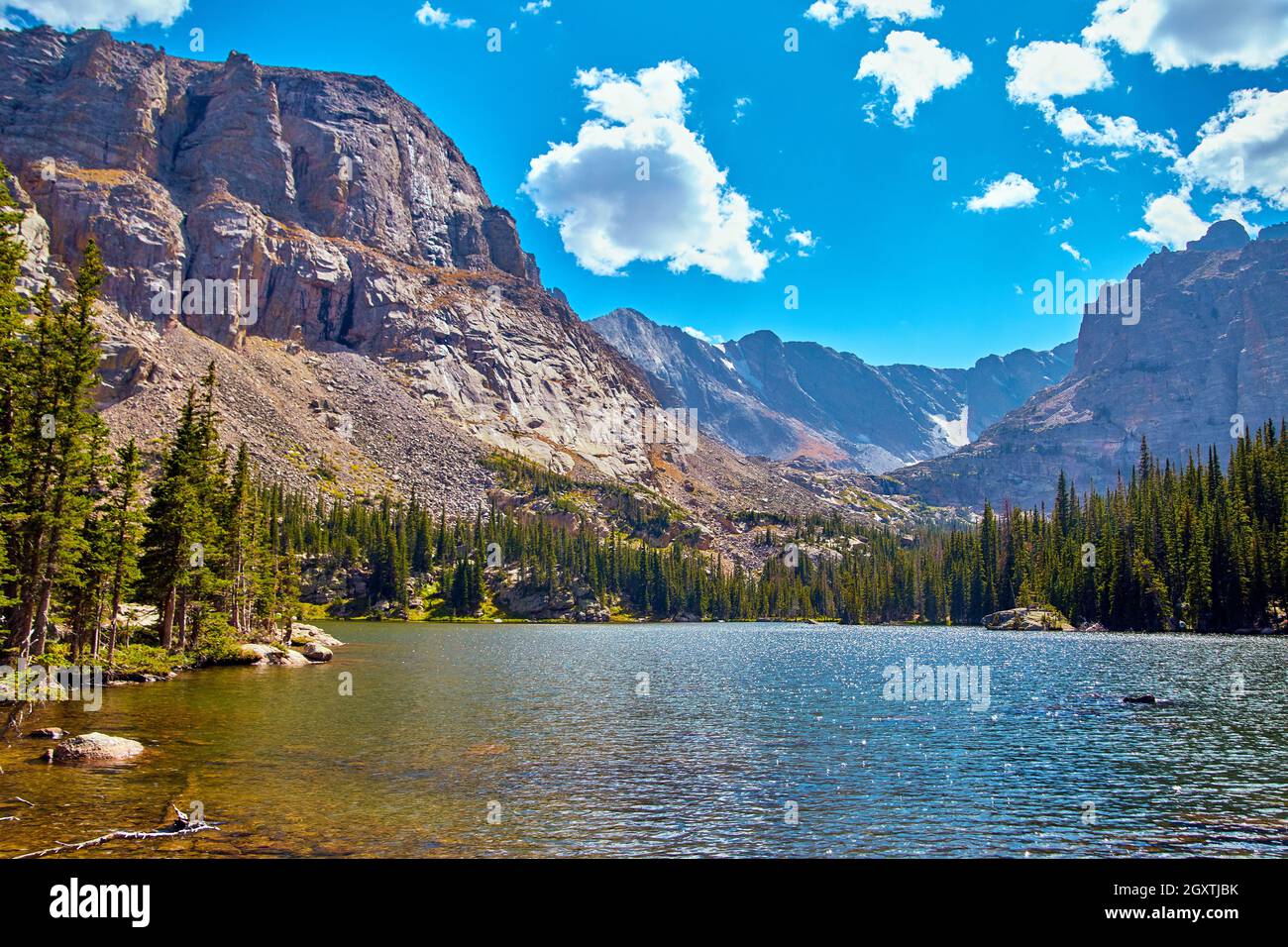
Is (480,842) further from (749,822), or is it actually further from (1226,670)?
(1226,670)

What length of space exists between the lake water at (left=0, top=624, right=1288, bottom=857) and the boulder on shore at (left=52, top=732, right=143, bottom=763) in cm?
88

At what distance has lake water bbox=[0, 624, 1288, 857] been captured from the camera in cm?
2336

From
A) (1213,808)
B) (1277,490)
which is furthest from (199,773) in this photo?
(1277,490)

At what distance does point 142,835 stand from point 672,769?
18.9m

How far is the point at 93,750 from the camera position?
30641mm

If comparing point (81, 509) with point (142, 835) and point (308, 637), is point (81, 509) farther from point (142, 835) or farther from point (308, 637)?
point (308, 637)

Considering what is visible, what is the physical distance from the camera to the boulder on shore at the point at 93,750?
30156 mm

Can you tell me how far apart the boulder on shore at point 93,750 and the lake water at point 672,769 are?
0.88m

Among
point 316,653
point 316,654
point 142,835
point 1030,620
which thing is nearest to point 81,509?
point 142,835

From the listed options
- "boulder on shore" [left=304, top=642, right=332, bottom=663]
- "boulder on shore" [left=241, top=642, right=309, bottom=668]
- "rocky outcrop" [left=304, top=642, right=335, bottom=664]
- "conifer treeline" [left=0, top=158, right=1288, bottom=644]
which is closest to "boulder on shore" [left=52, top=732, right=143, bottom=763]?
"conifer treeline" [left=0, top=158, right=1288, bottom=644]

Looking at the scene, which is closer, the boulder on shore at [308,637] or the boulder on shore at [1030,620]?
the boulder on shore at [308,637]

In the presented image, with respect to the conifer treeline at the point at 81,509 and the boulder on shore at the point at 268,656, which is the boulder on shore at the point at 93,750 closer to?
the conifer treeline at the point at 81,509

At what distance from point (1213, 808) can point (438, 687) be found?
48517 millimetres

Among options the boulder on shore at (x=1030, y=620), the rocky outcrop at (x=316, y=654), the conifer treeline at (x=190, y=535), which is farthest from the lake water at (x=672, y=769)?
the boulder on shore at (x=1030, y=620)
